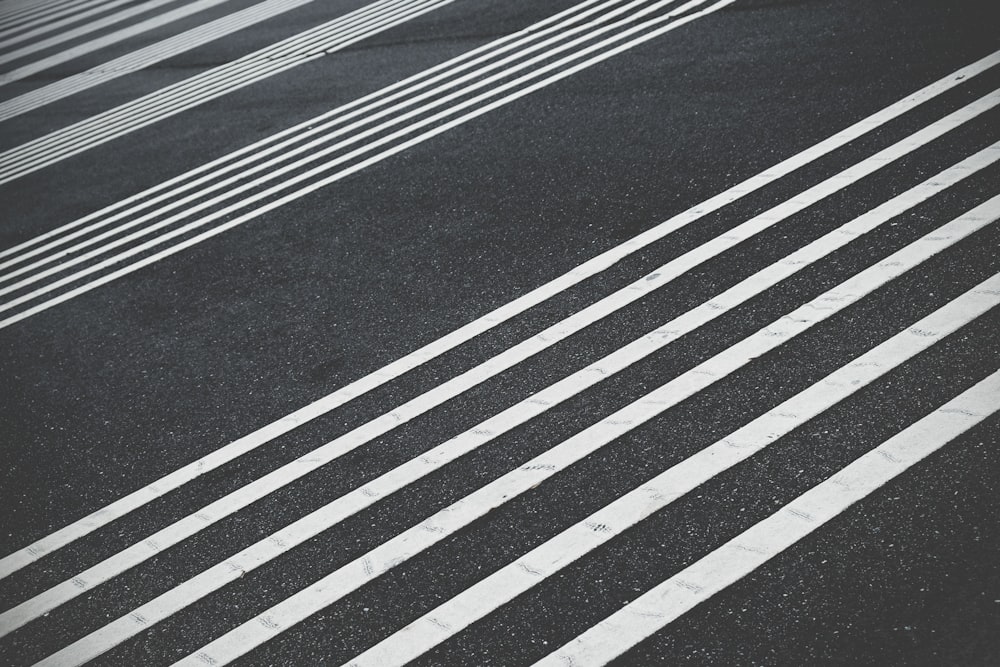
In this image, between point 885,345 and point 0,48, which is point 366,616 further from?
point 0,48

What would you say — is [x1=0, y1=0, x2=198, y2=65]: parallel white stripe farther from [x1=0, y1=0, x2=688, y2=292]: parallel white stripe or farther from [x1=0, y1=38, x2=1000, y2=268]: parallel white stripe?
[x1=0, y1=0, x2=688, y2=292]: parallel white stripe

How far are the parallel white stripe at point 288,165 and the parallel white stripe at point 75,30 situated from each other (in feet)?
42.2

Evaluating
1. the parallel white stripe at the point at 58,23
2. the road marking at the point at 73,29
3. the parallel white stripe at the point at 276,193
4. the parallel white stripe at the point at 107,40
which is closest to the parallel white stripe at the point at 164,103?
the parallel white stripe at the point at 276,193

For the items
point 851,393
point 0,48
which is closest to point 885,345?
point 851,393

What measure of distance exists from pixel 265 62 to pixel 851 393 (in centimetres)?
1041

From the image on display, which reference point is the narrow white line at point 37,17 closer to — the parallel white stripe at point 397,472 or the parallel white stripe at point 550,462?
the parallel white stripe at point 397,472

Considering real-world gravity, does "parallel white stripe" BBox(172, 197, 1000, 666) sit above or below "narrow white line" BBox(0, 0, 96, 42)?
below

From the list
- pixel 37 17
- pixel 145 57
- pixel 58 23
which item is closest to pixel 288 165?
pixel 145 57

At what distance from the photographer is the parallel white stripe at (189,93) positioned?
36.5 feet

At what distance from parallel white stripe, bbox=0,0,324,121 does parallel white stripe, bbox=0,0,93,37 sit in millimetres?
7445

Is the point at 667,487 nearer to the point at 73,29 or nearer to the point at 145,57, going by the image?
the point at 145,57

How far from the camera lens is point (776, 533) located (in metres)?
3.33

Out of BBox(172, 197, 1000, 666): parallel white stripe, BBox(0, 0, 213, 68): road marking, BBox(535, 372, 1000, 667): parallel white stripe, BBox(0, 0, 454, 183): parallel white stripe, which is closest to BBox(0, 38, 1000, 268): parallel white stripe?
BBox(172, 197, 1000, 666): parallel white stripe

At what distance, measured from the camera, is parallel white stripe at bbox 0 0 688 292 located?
7.73 m
